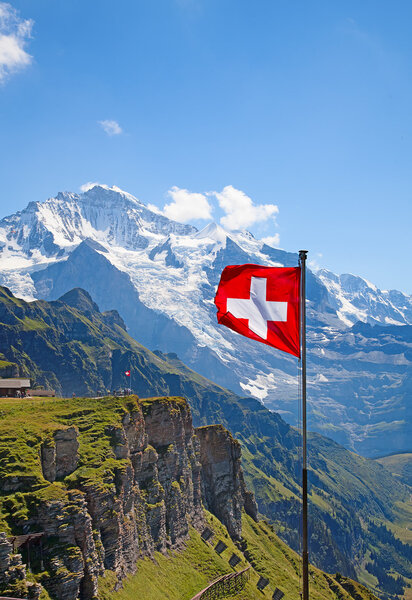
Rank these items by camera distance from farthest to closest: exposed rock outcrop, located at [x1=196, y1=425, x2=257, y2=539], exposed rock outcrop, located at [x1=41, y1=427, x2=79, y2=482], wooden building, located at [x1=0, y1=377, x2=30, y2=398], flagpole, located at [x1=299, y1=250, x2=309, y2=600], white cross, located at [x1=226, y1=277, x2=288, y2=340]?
exposed rock outcrop, located at [x1=196, y1=425, x2=257, y2=539] → wooden building, located at [x1=0, y1=377, x2=30, y2=398] → exposed rock outcrop, located at [x1=41, y1=427, x2=79, y2=482] → white cross, located at [x1=226, y1=277, x2=288, y2=340] → flagpole, located at [x1=299, y1=250, x2=309, y2=600]

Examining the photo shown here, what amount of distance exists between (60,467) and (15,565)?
2624cm

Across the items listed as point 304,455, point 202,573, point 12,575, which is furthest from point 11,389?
→ point 304,455

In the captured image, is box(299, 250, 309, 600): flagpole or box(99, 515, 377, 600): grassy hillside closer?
box(299, 250, 309, 600): flagpole

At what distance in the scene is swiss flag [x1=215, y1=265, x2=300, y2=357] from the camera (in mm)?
38719

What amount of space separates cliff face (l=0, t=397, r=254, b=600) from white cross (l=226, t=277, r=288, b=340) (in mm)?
49497

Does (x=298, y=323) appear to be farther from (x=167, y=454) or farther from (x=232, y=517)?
(x=232, y=517)

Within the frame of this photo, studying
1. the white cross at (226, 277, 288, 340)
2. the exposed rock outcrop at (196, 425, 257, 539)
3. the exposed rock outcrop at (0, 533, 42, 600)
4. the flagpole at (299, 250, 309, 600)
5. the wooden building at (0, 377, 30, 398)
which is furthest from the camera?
the exposed rock outcrop at (196, 425, 257, 539)

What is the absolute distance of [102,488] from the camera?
9544 cm

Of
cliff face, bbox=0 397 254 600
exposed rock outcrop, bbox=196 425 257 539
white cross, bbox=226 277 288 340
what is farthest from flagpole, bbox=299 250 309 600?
exposed rock outcrop, bbox=196 425 257 539

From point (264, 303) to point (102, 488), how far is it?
227 ft

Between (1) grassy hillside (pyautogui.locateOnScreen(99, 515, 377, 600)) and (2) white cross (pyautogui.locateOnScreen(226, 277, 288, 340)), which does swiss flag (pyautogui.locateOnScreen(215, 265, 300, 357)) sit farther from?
(1) grassy hillside (pyautogui.locateOnScreen(99, 515, 377, 600))

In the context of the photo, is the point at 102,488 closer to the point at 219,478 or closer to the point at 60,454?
the point at 60,454

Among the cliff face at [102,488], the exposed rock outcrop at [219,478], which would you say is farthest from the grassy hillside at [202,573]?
the exposed rock outcrop at [219,478]

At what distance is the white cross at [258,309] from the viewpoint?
39469 millimetres
